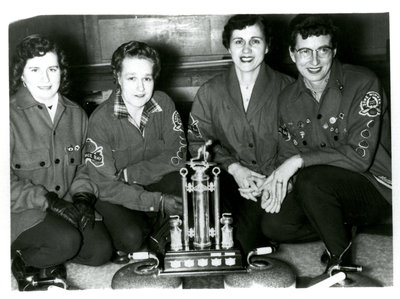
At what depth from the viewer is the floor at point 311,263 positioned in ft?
4.06

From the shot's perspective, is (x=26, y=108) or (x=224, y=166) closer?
(x=26, y=108)

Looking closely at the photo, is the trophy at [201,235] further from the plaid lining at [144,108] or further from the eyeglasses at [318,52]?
the eyeglasses at [318,52]

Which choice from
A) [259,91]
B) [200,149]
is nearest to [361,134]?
[259,91]

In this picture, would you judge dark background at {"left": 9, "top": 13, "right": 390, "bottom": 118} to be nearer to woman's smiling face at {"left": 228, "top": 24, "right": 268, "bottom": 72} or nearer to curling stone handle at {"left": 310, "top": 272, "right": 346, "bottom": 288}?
woman's smiling face at {"left": 228, "top": 24, "right": 268, "bottom": 72}

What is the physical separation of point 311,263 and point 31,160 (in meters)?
0.75

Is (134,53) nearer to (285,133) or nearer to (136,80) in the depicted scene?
(136,80)

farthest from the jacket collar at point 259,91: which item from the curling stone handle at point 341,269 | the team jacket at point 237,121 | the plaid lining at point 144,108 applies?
the curling stone handle at point 341,269

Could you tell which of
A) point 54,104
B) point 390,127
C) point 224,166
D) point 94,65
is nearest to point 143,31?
point 94,65

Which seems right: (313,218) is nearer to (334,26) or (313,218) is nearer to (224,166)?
(224,166)

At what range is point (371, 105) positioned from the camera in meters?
1.24

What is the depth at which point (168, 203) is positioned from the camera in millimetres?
1293

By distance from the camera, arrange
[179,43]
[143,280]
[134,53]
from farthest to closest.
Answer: [179,43] → [134,53] → [143,280]

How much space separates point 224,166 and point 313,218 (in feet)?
0.86

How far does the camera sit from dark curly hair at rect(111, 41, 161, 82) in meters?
1.27
